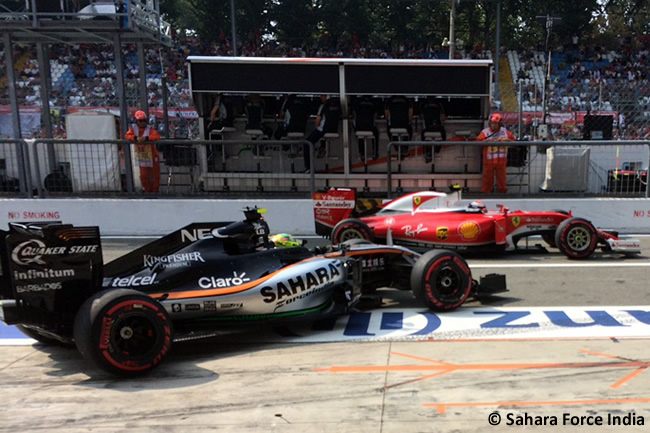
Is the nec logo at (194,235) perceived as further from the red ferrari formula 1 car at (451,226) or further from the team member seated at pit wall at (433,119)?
the team member seated at pit wall at (433,119)

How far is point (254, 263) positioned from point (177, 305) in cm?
80

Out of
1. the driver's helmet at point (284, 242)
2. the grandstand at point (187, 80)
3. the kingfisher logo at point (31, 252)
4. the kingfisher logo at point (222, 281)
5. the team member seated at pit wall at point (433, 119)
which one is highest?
the grandstand at point (187, 80)

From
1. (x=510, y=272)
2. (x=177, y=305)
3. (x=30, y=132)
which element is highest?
(x=30, y=132)

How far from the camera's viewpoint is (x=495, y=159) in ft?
36.9

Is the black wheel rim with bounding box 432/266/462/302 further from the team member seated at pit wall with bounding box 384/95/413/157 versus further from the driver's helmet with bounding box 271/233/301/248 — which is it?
the team member seated at pit wall with bounding box 384/95/413/157

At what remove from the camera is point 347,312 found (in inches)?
213

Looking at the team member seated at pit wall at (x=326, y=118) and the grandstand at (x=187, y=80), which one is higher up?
the grandstand at (x=187, y=80)

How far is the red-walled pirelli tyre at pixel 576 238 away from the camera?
801 centimetres

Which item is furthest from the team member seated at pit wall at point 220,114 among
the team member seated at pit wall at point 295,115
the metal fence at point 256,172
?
the team member seated at pit wall at point 295,115

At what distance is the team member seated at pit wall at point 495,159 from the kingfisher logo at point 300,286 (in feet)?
22.5

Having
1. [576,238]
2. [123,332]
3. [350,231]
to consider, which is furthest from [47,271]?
[576,238]

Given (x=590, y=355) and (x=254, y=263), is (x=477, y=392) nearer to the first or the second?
(x=590, y=355)

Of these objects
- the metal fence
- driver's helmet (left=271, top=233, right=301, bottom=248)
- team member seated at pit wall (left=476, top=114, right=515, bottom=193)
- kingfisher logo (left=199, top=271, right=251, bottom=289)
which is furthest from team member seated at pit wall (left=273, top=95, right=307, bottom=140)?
kingfisher logo (left=199, top=271, right=251, bottom=289)

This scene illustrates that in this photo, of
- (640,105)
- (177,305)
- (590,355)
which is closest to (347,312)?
(177,305)
